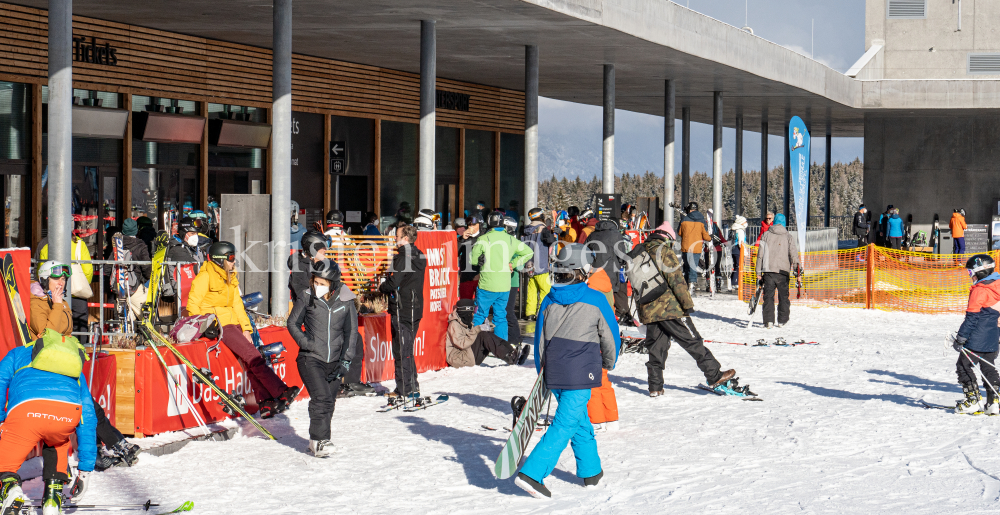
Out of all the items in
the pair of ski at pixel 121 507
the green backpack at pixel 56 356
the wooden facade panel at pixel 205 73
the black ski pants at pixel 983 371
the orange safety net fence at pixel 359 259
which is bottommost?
the pair of ski at pixel 121 507

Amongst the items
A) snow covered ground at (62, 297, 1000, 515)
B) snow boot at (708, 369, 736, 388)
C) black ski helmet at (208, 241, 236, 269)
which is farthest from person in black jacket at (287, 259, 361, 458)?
snow boot at (708, 369, 736, 388)

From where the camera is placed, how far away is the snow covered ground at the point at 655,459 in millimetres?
6738

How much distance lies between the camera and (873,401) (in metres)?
10.3

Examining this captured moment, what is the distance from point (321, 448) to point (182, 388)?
1.57 metres

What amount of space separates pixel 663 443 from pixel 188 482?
3651mm

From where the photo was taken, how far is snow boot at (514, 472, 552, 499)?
22.2ft

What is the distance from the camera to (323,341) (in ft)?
26.6

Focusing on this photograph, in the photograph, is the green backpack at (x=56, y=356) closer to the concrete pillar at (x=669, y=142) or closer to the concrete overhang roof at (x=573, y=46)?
the concrete overhang roof at (x=573, y=46)

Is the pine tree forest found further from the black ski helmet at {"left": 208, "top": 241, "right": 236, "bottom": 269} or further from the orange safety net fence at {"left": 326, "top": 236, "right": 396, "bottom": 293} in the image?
the black ski helmet at {"left": 208, "top": 241, "right": 236, "bottom": 269}

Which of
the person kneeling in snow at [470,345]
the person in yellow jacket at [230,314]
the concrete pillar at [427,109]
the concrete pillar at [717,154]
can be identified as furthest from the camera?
the concrete pillar at [717,154]

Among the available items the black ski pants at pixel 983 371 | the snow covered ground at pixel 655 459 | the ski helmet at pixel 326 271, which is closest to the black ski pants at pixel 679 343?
the snow covered ground at pixel 655 459

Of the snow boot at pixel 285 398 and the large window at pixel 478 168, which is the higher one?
the large window at pixel 478 168

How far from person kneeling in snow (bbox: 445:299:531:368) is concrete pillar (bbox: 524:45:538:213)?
24.2 feet

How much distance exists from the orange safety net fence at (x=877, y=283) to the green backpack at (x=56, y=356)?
14954mm
